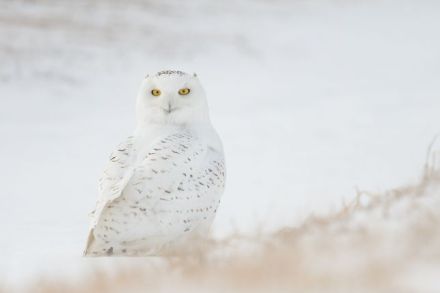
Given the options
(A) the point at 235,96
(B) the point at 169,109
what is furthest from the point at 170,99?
(A) the point at 235,96

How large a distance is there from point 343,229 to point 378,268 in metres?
0.82

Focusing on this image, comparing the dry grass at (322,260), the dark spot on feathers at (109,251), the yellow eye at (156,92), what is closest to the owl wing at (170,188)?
the dark spot on feathers at (109,251)

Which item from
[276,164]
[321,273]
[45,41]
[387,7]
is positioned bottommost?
[321,273]

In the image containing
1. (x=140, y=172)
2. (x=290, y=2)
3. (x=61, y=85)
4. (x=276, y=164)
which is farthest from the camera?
(x=290, y=2)

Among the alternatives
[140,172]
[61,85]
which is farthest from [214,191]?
[61,85]

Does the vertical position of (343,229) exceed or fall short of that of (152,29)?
it falls short

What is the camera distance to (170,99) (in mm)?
5742

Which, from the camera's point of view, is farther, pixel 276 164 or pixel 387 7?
pixel 387 7

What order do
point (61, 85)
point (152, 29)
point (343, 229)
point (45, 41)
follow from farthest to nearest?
point (152, 29) → point (45, 41) → point (61, 85) → point (343, 229)

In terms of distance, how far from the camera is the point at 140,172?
16.9ft

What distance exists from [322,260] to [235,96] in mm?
11770

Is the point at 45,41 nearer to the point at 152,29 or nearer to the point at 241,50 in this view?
the point at 152,29

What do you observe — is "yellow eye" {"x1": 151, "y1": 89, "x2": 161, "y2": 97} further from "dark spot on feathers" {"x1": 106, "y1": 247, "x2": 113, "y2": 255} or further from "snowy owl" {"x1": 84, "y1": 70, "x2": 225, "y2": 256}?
"dark spot on feathers" {"x1": 106, "y1": 247, "x2": 113, "y2": 255}

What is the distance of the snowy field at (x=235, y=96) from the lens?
8984mm
